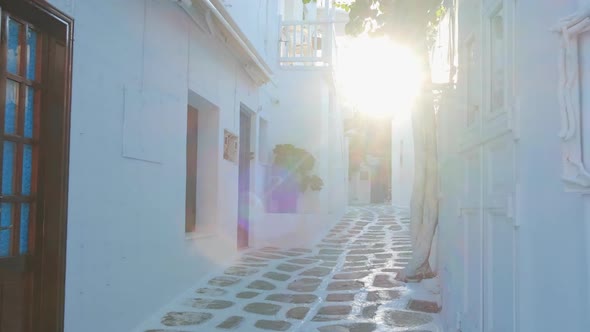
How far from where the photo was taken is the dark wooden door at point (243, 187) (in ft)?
26.7

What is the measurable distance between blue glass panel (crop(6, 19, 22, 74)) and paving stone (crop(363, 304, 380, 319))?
11.2ft

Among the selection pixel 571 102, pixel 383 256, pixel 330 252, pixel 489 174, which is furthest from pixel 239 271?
pixel 571 102

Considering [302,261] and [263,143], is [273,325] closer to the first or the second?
[302,261]

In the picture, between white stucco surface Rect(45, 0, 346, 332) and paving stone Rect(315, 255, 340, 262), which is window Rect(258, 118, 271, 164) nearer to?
paving stone Rect(315, 255, 340, 262)

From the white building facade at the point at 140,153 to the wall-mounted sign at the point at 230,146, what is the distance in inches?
1.1

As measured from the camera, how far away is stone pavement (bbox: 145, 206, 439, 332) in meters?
4.29

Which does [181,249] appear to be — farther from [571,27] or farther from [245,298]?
[571,27]

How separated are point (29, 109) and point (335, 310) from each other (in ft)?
10.5

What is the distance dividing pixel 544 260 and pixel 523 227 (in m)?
0.19

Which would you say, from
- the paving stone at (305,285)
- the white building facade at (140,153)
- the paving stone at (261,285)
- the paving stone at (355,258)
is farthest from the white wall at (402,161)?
the paving stone at (261,285)

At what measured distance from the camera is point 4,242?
8.89 feet

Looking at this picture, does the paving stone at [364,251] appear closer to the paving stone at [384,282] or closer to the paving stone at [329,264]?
the paving stone at [329,264]

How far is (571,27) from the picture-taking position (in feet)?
4.62

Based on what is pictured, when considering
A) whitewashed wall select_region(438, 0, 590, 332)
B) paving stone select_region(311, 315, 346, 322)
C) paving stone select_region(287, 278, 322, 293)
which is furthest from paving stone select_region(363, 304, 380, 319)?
whitewashed wall select_region(438, 0, 590, 332)
